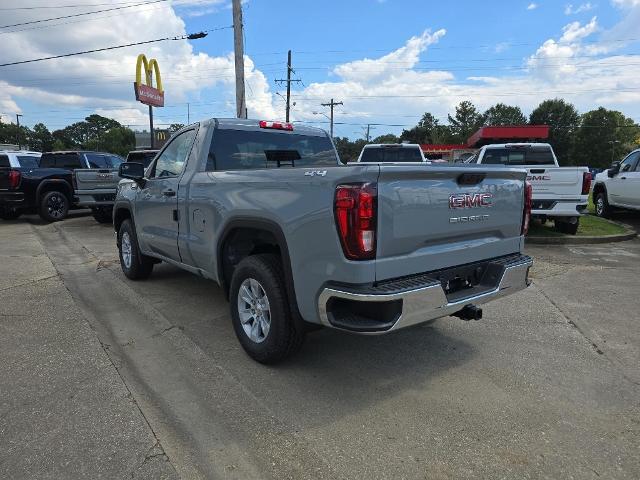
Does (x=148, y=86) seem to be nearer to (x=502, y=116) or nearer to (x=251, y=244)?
(x=251, y=244)

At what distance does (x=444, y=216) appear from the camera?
10.9ft

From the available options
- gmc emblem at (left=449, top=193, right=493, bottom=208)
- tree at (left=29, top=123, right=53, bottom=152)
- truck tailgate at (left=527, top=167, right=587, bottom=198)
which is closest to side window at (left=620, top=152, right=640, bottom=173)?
truck tailgate at (left=527, top=167, right=587, bottom=198)

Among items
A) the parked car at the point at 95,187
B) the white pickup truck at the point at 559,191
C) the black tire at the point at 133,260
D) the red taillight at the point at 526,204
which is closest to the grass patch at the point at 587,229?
the white pickup truck at the point at 559,191

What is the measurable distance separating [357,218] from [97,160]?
1427 centimetres

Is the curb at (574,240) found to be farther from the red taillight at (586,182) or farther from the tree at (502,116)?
the tree at (502,116)

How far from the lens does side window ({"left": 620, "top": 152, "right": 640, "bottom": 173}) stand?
12092mm

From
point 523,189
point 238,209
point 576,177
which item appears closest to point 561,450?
point 523,189

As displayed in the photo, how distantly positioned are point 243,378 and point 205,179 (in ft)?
5.92

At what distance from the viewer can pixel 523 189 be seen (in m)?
4.04

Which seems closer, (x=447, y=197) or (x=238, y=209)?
(x=447, y=197)

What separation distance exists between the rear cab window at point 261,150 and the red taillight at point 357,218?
199 cm

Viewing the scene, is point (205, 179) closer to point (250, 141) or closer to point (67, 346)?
point (250, 141)

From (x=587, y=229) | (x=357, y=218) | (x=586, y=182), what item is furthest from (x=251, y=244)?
(x=587, y=229)

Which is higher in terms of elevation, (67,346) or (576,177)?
(576,177)
